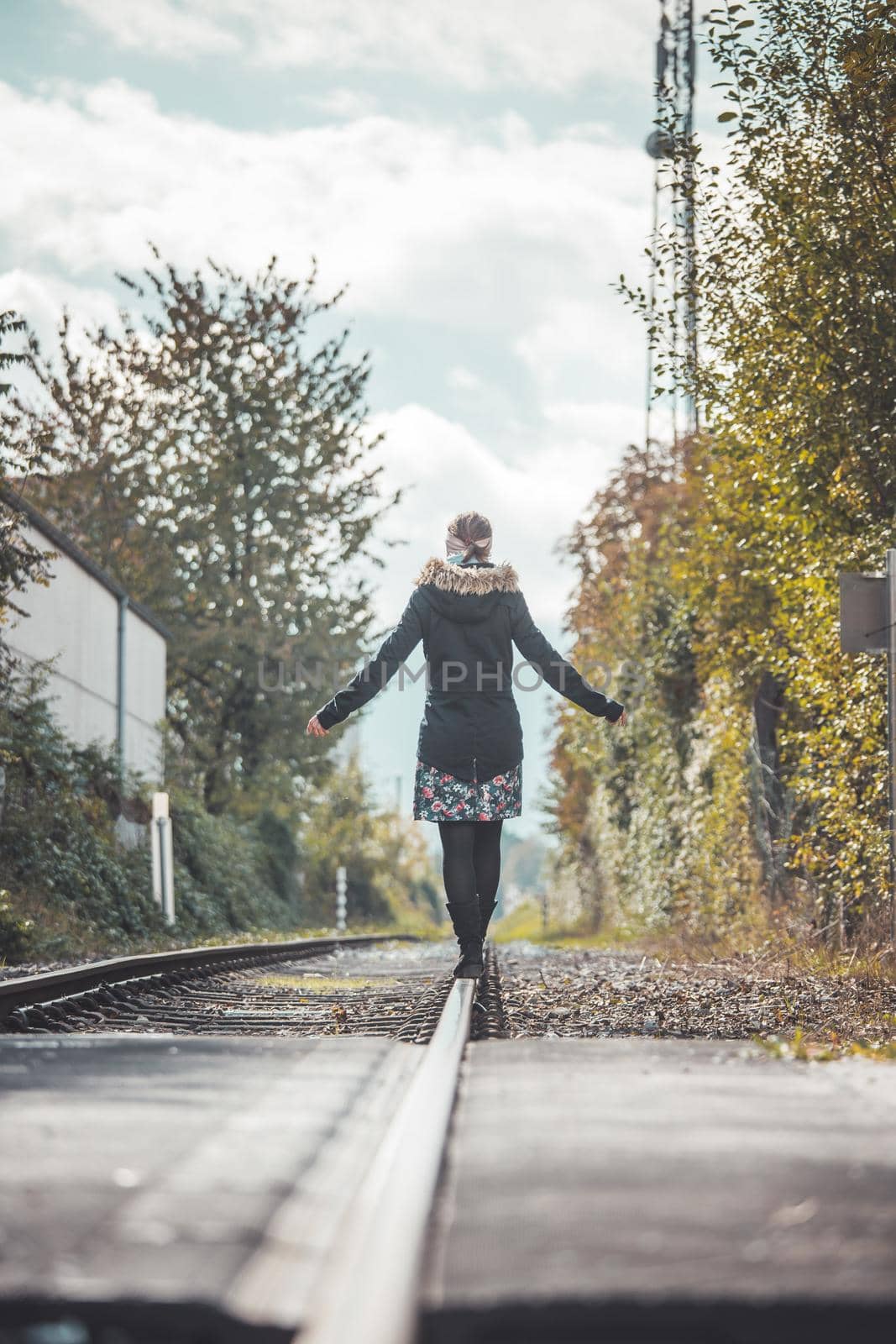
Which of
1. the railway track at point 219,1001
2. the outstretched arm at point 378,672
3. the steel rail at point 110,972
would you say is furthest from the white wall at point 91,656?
the outstretched arm at point 378,672

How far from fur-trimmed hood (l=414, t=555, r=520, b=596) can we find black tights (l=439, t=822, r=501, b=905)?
3.57ft

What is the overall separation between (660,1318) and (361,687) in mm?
5065

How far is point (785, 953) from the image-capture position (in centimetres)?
933

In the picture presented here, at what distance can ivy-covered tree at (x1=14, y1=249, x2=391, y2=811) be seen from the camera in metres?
27.2

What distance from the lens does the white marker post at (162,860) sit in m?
15.8

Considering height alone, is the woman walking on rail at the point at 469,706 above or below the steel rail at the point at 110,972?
above

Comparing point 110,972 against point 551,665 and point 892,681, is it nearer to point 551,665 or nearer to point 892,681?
point 551,665

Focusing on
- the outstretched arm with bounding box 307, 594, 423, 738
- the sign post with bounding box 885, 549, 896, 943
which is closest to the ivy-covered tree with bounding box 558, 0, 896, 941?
the sign post with bounding box 885, 549, 896, 943

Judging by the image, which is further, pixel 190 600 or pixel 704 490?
pixel 190 600

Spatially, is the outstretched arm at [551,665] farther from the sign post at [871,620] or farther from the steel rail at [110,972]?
the steel rail at [110,972]

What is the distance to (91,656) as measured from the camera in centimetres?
2014

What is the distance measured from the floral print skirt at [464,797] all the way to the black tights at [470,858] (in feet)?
0.22

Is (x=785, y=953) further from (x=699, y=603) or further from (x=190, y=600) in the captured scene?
(x=190, y=600)

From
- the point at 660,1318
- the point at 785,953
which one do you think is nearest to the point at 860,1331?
the point at 660,1318
